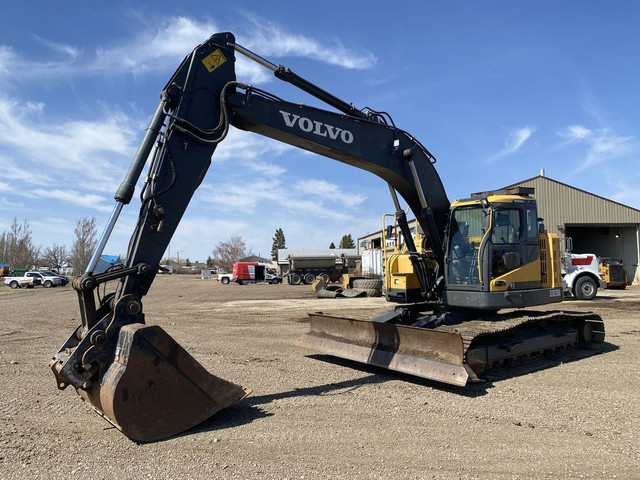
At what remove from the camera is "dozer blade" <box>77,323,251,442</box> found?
15.5 ft

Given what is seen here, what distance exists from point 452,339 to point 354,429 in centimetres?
223

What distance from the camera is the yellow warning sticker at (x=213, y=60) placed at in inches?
244

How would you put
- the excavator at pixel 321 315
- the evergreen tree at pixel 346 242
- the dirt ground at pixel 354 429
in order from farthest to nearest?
the evergreen tree at pixel 346 242 < the excavator at pixel 321 315 < the dirt ground at pixel 354 429

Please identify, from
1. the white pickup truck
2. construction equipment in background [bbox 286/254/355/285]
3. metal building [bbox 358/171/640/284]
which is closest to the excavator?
metal building [bbox 358/171/640/284]

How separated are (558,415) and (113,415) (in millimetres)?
4959

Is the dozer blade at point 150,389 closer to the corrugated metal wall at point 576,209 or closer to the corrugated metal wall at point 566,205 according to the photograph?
the corrugated metal wall at point 576,209

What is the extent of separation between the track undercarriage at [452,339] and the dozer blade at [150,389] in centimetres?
317

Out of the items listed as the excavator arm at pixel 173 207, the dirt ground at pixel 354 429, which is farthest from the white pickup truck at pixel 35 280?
the excavator arm at pixel 173 207

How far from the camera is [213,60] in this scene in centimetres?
627

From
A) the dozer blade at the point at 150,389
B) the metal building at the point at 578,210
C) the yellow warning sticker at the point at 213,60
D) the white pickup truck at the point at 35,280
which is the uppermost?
the metal building at the point at 578,210

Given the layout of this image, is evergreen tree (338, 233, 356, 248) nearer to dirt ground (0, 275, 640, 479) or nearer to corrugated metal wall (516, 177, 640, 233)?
corrugated metal wall (516, 177, 640, 233)

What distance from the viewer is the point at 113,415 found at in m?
4.64

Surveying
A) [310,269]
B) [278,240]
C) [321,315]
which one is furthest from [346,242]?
[321,315]

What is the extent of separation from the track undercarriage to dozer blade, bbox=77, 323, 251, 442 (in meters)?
3.17
